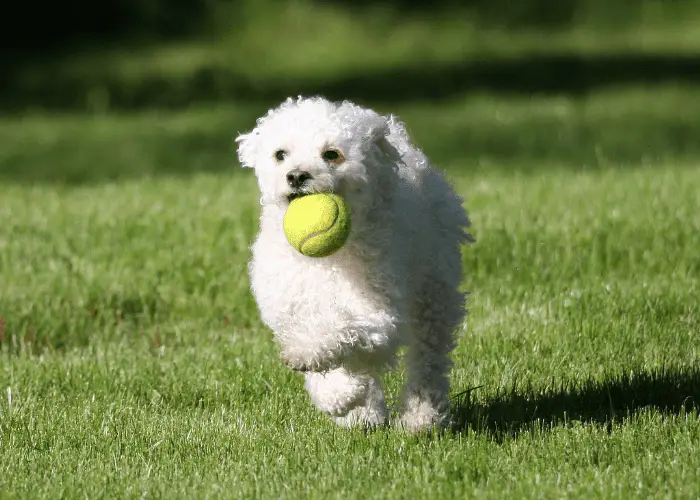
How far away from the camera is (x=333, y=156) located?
16.5ft

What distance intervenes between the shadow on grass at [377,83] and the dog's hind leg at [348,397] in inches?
723

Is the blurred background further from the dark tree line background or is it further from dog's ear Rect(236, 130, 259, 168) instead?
dog's ear Rect(236, 130, 259, 168)

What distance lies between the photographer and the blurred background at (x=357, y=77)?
1880cm

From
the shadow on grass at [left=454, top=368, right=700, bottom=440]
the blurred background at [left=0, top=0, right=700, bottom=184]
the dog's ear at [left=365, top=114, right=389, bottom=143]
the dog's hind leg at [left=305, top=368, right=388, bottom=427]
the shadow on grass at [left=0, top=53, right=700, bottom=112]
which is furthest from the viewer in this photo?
the shadow on grass at [left=0, top=53, right=700, bottom=112]

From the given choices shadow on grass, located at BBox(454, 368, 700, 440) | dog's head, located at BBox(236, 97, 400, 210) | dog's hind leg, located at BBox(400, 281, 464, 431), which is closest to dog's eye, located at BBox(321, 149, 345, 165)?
dog's head, located at BBox(236, 97, 400, 210)

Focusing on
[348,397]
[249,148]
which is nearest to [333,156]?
[249,148]

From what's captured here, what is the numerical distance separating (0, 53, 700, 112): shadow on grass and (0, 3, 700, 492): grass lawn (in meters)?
8.06

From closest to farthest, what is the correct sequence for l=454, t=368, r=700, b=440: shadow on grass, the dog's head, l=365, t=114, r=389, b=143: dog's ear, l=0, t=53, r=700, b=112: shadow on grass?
the dog's head < l=365, t=114, r=389, b=143: dog's ear < l=454, t=368, r=700, b=440: shadow on grass < l=0, t=53, r=700, b=112: shadow on grass

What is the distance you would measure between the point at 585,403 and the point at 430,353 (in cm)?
89

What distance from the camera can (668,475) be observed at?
4.70 metres

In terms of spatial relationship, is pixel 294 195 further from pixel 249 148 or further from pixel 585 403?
pixel 585 403

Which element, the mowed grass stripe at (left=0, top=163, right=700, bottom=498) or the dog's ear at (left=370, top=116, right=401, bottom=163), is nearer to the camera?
the mowed grass stripe at (left=0, top=163, right=700, bottom=498)

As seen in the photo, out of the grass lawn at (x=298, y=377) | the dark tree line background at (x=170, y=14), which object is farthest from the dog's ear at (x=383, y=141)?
the dark tree line background at (x=170, y=14)

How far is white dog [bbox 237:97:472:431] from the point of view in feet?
16.4
